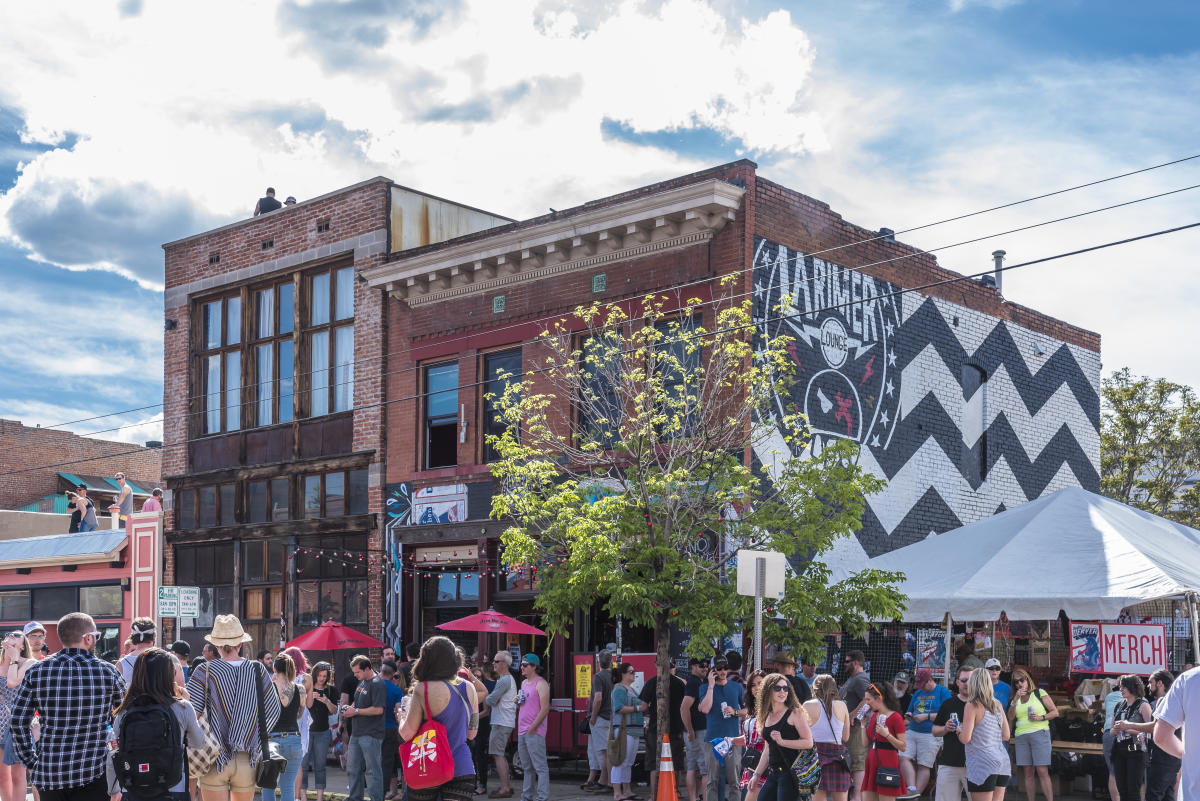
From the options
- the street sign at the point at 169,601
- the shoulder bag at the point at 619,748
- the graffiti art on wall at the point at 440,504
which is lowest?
the shoulder bag at the point at 619,748

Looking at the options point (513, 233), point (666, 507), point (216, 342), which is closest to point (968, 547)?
point (666, 507)

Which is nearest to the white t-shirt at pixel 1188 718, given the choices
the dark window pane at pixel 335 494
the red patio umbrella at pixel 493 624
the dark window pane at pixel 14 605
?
the red patio umbrella at pixel 493 624

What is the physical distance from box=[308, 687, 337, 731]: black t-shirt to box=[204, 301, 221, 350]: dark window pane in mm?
15210

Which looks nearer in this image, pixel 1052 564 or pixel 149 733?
pixel 149 733

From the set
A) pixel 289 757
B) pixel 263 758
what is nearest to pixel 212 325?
pixel 289 757

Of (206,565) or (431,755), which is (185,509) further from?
(431,755)

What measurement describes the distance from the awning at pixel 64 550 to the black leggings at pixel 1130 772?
23.4 m

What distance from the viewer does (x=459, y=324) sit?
2431cm

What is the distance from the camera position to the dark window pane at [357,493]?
25.9m

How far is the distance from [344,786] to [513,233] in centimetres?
944

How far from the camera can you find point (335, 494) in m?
26.5

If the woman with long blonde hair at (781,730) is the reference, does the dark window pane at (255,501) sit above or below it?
above

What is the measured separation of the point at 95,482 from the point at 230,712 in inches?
1929

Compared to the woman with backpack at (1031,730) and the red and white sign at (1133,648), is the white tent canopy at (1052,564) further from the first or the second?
the woman with backpack at (1031,730)
